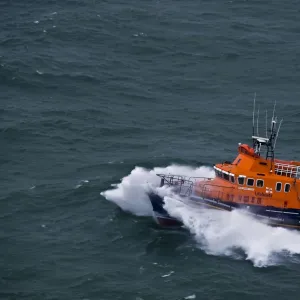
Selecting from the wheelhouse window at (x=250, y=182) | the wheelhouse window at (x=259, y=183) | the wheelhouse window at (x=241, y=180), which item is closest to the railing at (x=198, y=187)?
the wheelhouse window at (x=241, y=180)

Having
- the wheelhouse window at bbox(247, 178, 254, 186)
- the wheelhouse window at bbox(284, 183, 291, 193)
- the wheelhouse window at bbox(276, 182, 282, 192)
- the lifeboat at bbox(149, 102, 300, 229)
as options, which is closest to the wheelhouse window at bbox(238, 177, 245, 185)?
the lifeboat at bbox(149, 102, 300, 229)

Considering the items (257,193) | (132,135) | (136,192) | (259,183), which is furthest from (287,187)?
(132,135)

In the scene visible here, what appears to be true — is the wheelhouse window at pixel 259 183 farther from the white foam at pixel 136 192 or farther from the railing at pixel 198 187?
the white foam at pixel 136 192

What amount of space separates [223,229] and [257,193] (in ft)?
12.2

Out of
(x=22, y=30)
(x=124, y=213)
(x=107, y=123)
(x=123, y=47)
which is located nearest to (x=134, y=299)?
(x=124, y=213)

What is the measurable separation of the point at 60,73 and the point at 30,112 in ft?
32.6

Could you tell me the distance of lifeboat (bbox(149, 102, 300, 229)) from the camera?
62.1m

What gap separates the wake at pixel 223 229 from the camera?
59406 millimetres

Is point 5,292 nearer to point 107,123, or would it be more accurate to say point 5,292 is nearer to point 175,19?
point 107,123

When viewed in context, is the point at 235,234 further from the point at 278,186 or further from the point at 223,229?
the point at 278,186

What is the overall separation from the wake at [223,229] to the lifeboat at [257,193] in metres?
0.58

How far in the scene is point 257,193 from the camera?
62.3 metres

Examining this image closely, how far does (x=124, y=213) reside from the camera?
64.2 m

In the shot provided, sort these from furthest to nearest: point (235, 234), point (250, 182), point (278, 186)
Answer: point (250, 182), point (278, 186), point (235, 234)
